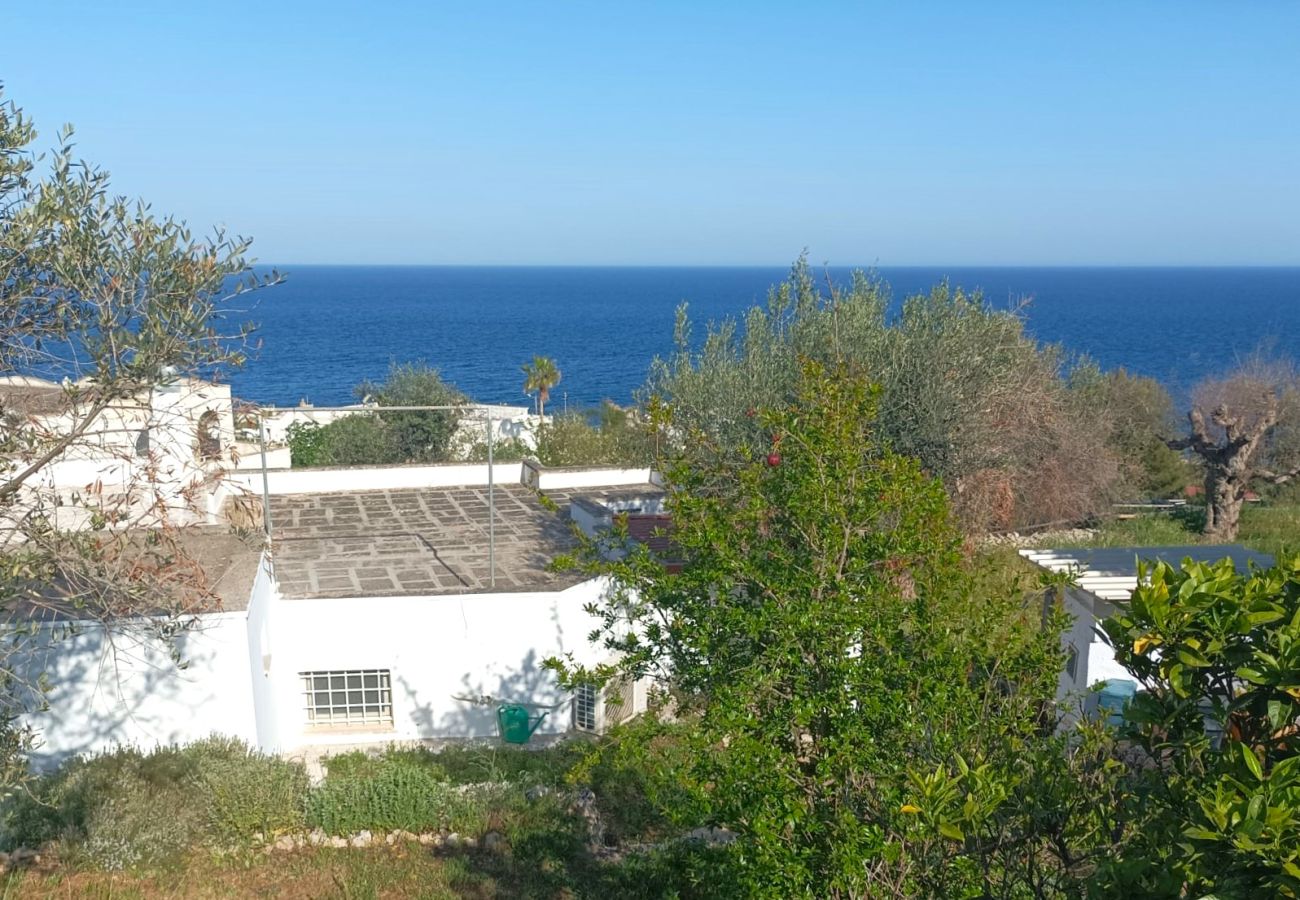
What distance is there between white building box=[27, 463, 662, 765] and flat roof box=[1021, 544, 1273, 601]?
Answer: 7.13 m

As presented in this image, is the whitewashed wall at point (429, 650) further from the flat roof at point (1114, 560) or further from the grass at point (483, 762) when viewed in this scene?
the flat roof at point (1114, 560)

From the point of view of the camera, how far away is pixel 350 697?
1495cm

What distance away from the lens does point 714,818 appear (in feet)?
20.8

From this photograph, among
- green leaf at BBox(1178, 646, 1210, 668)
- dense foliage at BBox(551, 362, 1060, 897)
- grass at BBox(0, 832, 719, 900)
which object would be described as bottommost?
grass at BBox(0, 832, 719, 900)

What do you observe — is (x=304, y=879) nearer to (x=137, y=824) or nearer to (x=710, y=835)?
(x=137, y=824)

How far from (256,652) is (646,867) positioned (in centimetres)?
536

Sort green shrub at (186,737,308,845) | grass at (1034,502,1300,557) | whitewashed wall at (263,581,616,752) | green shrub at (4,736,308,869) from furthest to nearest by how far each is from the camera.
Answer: grass at (1034,502,1300,557), whitewashed wall at (263,581,616,752), green shrub at (186,737,308,845), green shrub at (4,736,308,869)

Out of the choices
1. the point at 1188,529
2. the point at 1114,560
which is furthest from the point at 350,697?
the point at 1188,529

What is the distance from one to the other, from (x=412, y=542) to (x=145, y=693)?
6677 millimetres

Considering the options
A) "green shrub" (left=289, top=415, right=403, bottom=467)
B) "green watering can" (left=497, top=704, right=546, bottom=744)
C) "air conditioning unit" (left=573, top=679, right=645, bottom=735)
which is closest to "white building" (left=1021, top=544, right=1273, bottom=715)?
"air conditioning unit" (left=573, top=679, right=645, bottom=735)

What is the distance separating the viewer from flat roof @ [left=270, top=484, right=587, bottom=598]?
1551cm

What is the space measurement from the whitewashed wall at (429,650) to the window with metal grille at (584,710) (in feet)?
0.81

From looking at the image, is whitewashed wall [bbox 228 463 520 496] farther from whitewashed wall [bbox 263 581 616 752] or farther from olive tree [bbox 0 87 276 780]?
olive tree [bbox 0 87 276 780]

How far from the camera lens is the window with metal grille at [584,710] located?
15289mm
